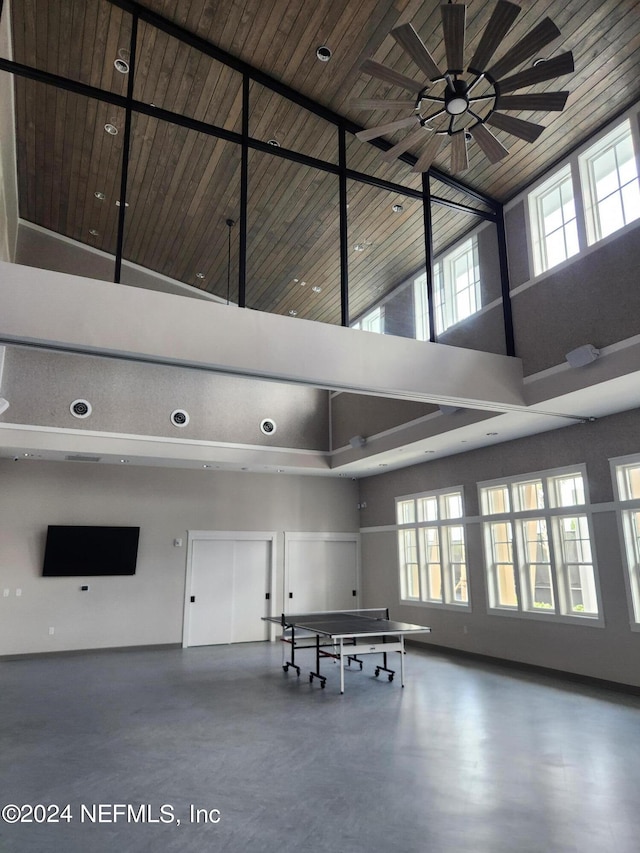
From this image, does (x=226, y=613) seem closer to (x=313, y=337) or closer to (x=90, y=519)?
(x=90, y=519)

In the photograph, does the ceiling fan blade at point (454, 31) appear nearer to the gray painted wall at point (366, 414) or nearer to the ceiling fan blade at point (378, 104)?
the ceiling fan blade at point (378, 104)

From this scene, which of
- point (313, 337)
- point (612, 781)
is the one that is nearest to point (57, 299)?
point (313, 337)

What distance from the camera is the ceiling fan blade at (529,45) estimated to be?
11.2 ft

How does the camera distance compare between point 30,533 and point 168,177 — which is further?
point 30,533

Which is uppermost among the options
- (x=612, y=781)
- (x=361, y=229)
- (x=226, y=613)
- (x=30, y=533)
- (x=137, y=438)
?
(x=361, y=229)

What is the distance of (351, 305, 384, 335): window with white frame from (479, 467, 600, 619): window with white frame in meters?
2.95

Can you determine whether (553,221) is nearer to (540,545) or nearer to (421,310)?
(421,310)

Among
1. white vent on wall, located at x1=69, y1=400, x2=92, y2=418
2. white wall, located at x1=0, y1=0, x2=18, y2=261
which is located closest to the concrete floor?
white vent on wall, located at x1=69, y1=400, x2=92, y2=418

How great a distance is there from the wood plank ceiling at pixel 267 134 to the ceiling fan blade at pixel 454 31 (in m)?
1.82

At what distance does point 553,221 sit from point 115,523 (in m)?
8.08

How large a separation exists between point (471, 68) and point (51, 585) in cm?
898

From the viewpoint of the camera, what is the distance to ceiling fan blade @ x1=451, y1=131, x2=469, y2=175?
432 cm

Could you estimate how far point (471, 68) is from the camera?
376 cm

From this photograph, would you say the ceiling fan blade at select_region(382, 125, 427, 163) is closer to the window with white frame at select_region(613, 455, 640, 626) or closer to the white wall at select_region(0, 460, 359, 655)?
the window with white frame at select_region(613, 455, 640, 626)
